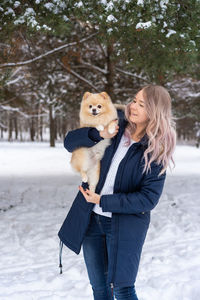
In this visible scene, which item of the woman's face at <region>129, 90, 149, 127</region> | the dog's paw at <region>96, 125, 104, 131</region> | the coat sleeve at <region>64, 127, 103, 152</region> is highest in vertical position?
the woman's face at <region>129, 90, 149, 127</region>

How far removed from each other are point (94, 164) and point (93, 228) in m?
0.50

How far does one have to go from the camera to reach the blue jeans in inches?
90.4

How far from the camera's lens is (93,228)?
2387 mm

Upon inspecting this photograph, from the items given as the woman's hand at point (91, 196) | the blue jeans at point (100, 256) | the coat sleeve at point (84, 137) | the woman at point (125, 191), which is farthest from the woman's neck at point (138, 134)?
the blue jeans at point (100, 256)

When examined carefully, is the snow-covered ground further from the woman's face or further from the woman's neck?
the woman's face

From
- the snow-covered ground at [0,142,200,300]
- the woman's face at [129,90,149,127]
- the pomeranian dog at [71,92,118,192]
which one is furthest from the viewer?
the snow-covered ground at [0,142,200,300]

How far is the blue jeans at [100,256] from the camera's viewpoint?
7.54 feet

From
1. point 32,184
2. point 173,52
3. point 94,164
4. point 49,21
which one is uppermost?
point 49,21

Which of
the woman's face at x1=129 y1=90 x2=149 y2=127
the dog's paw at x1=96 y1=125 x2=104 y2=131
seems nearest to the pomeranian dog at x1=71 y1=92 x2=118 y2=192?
the dog's paw at x1=96 y1=125 x2=104 y2=131

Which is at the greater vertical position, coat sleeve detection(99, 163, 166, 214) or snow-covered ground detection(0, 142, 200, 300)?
coat sleeve detection(99, 163, 166, 214)

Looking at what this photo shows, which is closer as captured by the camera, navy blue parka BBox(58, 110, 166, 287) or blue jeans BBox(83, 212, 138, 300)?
navy blue parka BBox(58, 110, 166, 287)

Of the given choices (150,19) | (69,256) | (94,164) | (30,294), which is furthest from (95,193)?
(150,19)

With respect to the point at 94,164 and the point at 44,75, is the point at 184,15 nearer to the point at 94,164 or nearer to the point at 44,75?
the point at 94,164

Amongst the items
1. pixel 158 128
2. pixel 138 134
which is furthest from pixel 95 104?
pixel 158 128
